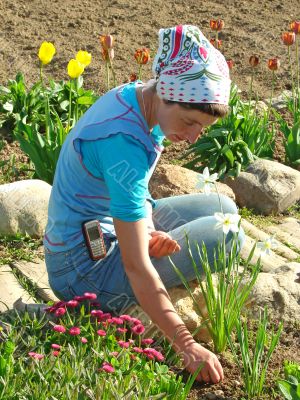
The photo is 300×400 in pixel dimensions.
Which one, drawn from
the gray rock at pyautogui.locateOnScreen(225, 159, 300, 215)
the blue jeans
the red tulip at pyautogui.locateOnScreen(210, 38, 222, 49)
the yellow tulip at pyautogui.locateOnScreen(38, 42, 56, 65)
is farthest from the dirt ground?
the blue jeans

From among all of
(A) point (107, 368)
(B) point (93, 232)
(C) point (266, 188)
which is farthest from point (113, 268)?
(C) point (266, 188)

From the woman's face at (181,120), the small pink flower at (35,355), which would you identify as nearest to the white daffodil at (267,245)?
the woman's face at (181,120)

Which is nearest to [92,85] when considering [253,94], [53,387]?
[253,94]

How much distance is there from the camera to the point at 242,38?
7.38 m

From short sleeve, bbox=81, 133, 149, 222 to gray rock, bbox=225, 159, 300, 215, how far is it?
7.04ft

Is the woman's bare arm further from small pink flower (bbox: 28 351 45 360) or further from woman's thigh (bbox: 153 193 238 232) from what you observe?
woman's thigh (bbox: 153 193 238 232)

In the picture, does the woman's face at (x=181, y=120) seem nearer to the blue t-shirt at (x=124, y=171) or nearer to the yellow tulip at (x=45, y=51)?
the blue t-shirt at (x=124, y=171)

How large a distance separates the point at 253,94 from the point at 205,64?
11.8 ft

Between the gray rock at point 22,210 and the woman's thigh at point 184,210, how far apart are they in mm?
790

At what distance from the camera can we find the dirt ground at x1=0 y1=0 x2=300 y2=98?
6668mm

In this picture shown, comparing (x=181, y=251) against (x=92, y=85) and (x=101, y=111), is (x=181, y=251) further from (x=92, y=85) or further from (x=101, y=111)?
(x=92, y=85)

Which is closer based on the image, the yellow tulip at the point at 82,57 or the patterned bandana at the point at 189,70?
the patterned bandana at the point at 189,70

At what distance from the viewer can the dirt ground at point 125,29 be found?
21.9ft

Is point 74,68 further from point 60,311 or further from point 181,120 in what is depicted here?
point 60,311
